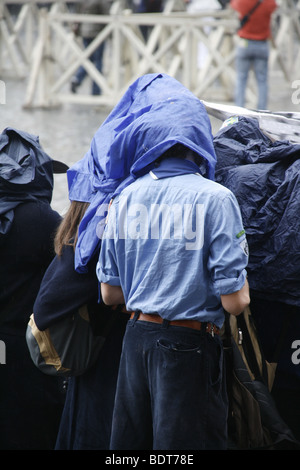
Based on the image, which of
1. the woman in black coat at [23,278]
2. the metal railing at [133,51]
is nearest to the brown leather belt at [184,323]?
the woman in black coat at [23,278]

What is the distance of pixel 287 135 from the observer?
3.39 metres

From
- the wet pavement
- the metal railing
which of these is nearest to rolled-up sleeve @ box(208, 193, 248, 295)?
the wet pavement

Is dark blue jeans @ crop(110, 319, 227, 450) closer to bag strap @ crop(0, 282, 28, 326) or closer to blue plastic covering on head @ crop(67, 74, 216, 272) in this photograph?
blue plastic covering on head @ crop(67, 74, 216, 272)

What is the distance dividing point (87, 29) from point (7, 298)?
8350mm

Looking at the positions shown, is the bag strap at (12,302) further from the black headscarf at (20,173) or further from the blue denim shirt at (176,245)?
the blue denim shirt at (176,245)

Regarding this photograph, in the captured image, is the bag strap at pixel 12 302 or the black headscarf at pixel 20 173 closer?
the black headscarf at pixel 20 173

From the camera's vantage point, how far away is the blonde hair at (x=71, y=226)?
2900 mm

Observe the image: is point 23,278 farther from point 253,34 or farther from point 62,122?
point 62,122

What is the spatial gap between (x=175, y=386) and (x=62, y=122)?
7.68m

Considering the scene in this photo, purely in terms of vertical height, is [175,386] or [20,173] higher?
[20,173]

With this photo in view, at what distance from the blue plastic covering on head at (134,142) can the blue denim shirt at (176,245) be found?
10 cm

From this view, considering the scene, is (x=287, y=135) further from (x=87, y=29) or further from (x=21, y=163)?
(x=87, y=29)

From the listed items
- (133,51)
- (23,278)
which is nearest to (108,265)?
(23,278)

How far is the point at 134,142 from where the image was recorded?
8.61 feet
